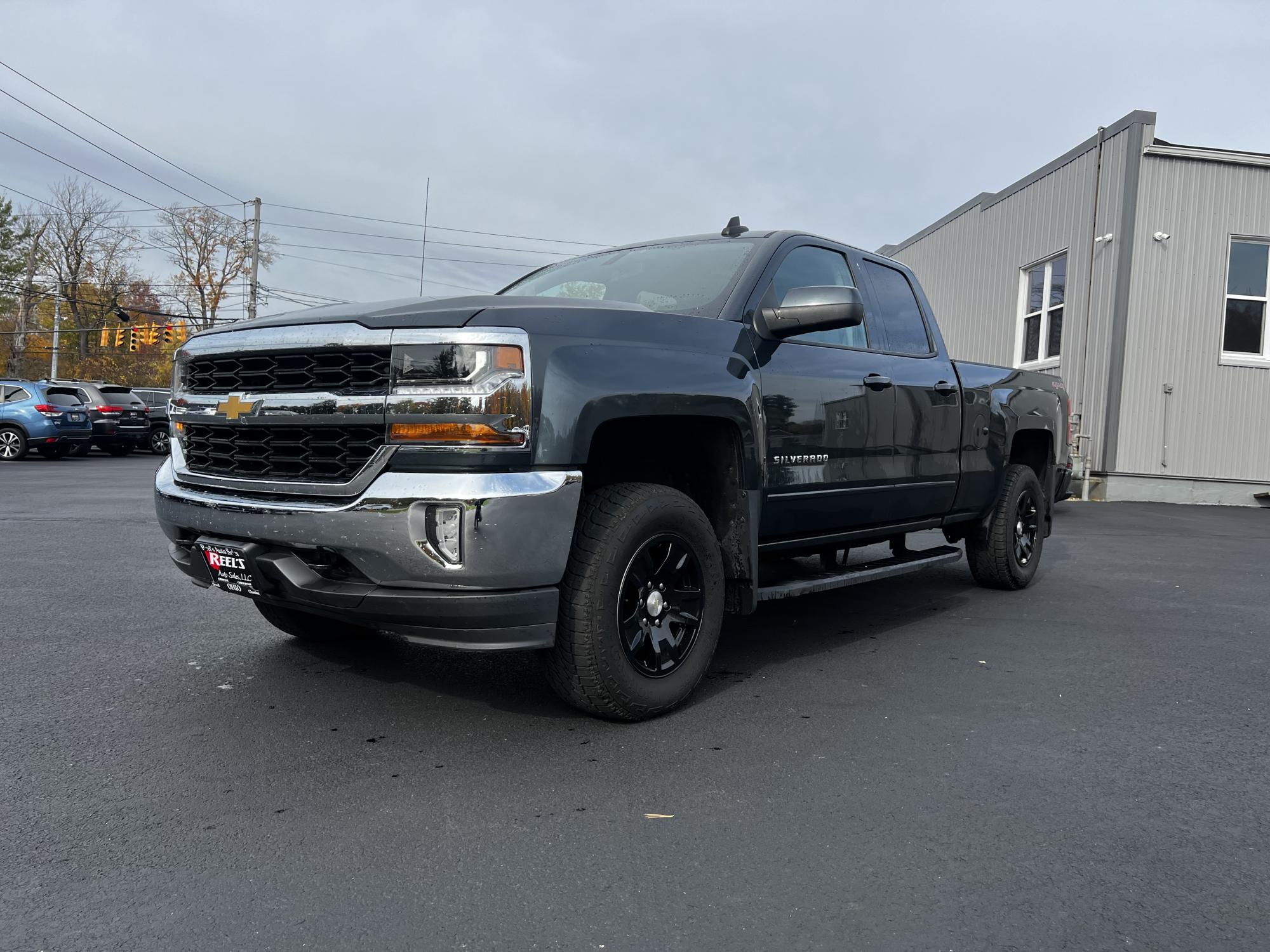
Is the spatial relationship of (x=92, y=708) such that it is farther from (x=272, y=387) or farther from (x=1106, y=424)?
(x=1106, y=424)

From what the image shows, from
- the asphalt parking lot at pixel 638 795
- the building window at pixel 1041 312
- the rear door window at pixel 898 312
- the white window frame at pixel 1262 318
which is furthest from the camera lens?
the building window at pixel 1041 312

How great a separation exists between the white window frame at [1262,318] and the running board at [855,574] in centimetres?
1132

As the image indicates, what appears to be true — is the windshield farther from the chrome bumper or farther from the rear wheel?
the rear wheel

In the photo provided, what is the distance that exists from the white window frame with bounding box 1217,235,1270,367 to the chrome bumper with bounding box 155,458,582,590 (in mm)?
14697

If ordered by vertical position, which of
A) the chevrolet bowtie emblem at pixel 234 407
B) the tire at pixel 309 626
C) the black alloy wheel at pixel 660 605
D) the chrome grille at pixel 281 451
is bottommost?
the tire at pixel 309 626

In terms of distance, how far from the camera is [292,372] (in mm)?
3500

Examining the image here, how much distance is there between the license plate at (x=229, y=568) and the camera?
3.47 m

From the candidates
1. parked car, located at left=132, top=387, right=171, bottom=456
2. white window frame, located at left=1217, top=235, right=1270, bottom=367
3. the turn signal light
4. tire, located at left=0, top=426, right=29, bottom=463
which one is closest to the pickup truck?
the turn signal light

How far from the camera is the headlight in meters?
3.17

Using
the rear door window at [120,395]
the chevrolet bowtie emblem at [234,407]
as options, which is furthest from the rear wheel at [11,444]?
the chevrolet bowtie emblem at [234,407]

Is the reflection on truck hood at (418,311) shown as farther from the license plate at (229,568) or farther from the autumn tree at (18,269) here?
the autumn tree at (18,269)

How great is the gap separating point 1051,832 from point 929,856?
0.43m

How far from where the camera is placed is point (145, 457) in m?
25.8

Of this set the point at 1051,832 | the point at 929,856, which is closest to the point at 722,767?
the point at 929,856
